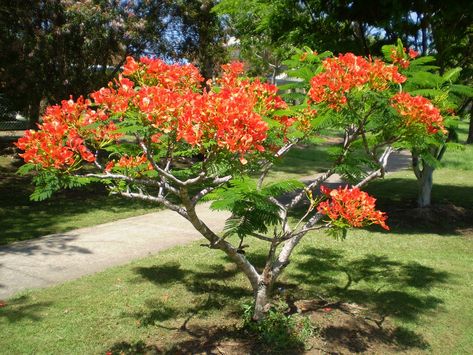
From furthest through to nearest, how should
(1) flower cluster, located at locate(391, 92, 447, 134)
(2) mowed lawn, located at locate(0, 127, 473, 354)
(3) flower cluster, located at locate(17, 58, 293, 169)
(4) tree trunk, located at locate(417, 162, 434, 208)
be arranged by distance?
(4) tree trunk, located at locate(417, 162, 434, 208) < (2) mowed lawn, located at locate(0, 127, 473, 354) < (1) flower cluster, located at locate(391, 92, 447, 134) < (3) flower cluster, located at locate(17, 58, 293, 169)

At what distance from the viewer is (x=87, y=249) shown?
741 centimetres

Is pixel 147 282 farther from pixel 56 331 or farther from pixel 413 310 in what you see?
pixel 413 310

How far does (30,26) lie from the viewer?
40.7 feet

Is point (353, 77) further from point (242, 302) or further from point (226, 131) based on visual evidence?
point (242, 302)

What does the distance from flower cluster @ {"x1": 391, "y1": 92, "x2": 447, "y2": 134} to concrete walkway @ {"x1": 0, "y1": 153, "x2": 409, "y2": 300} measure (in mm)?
4601

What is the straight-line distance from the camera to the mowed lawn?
4.49 meters

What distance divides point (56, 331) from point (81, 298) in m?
0.81

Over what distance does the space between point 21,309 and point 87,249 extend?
7.41ft

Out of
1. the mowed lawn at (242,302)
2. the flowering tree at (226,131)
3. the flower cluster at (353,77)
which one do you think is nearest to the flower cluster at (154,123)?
the flowering tree at (226,131)

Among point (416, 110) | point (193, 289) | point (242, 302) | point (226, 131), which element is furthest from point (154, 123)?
point (193, 289)

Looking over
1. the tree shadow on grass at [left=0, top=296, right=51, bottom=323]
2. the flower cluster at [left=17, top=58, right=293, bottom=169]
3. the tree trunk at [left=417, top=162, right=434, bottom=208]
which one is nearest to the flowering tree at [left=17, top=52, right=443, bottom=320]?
the flower cluster at [left=17, top=58, right=293, bottom=169]

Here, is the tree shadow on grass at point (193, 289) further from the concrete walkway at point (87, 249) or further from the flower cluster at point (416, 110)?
the flower cluster at point (416, 110)

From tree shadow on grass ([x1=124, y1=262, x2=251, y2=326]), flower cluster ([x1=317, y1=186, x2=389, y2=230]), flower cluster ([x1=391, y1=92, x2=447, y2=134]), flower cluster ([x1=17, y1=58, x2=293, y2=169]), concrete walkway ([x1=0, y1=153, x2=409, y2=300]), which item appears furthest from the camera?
concrete walkway ([x1=0, y1=153, x2=409, y2=300])

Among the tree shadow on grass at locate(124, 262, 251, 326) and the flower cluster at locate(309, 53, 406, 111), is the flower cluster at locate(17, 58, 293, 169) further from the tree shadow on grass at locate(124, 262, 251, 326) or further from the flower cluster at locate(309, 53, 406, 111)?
the tree shadow on grass at locate(124, 262, 251, 326)
